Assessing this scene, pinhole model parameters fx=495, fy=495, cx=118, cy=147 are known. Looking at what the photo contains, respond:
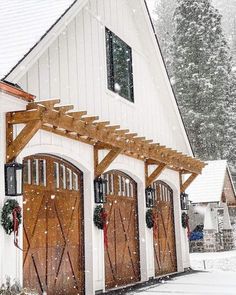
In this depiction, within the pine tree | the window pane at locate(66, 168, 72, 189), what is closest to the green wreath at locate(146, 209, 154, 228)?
the window pane at locate(66, 168, 72, 189)

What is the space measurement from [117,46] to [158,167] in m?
3.45

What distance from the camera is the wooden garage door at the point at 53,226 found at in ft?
28.5

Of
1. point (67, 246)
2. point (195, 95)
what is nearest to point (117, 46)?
point (67, 246)

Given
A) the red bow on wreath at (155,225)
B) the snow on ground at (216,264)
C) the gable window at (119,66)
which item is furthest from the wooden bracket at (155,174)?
the snow on ground at (216,264)

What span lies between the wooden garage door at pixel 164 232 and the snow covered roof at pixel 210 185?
831cm

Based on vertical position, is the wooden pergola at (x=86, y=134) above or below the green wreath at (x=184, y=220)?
above

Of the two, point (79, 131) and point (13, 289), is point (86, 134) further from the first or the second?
point (13, 289)

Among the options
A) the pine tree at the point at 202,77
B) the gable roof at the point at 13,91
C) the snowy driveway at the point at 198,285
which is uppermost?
the pine tree at the point at 202,77

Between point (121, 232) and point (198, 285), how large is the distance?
222 centimetres

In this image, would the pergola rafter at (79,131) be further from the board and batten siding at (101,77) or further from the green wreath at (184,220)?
the green wreath at (184,220)

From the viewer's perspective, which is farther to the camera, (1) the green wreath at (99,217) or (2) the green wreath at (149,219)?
(2) the green wreath at (149,219)

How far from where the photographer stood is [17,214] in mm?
7762

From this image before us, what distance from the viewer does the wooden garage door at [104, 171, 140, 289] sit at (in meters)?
11.6

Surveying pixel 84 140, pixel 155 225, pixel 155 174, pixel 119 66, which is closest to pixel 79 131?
pixel 84 140
